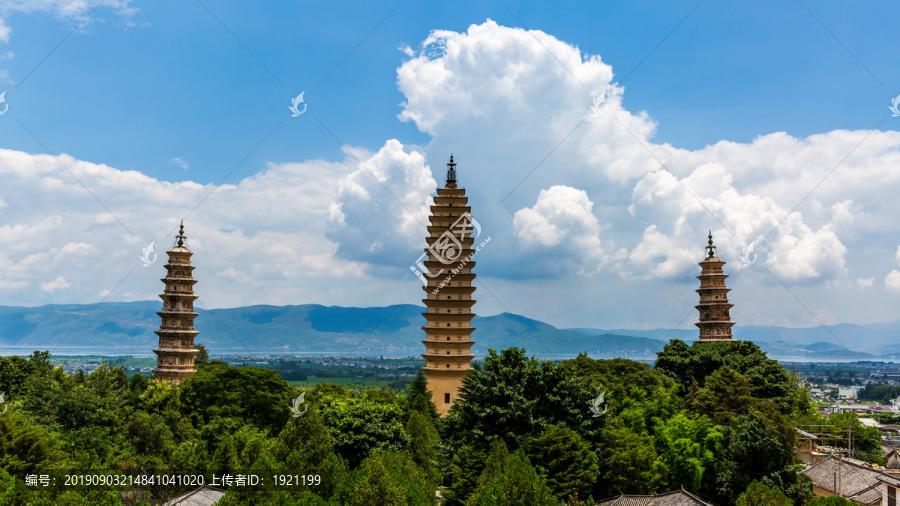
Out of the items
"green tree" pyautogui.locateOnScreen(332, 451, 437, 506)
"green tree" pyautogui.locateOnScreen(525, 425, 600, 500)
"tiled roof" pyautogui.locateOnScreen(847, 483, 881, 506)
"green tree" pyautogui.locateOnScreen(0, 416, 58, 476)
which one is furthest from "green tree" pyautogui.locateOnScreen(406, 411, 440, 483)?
"tiled roof" pyautogui.locateOnScreen(847, 483, 881, 506)

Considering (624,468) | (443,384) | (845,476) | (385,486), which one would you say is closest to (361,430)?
(624,468)

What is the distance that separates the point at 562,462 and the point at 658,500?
15.6 feet

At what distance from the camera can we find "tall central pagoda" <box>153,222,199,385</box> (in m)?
55.5

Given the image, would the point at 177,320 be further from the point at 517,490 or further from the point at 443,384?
the point at 517,490

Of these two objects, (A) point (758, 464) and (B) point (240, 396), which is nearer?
(A) point (758, 464)

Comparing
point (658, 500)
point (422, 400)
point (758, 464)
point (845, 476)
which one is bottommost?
point (845, 476)

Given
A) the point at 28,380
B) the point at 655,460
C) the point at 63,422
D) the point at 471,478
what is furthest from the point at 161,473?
the point at 655,460

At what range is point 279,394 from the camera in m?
48.0

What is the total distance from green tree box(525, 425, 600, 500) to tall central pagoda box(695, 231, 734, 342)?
1642 inches

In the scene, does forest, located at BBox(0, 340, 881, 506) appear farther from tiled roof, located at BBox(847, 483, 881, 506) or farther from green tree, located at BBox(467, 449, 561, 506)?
tiled roof, located at BBox(847, 483, 881, 506)

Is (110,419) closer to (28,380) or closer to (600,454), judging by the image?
(28,380)

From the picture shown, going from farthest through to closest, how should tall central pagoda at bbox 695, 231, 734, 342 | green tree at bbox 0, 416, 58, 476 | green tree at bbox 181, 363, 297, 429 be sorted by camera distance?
tall central pagoda at bbox 695, 231, 734, 342 < green tree at bbox 181, 363, 297, 429 < green tree at bbox 0, 416, 58, 476

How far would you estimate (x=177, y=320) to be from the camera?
56438mm

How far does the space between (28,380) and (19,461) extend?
19098mm
